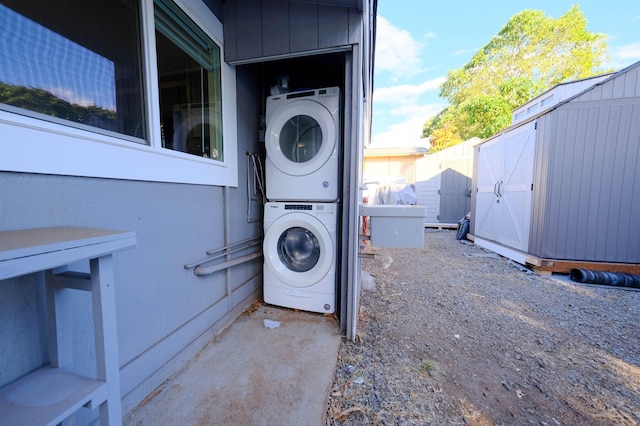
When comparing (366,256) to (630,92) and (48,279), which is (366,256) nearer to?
(48,279)

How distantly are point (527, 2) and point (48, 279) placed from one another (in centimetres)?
1706

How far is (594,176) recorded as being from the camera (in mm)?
3109

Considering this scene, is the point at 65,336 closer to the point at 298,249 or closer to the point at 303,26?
the point at 298,249

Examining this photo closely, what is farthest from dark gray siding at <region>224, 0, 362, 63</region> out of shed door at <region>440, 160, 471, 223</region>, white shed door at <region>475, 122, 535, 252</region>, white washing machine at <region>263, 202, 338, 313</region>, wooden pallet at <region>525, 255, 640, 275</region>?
shed door at <region>440, 160, 471, 223</region>

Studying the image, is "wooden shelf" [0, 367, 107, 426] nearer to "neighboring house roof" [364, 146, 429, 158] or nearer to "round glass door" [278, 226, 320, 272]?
"round glass door" [278, 226, 320, 272]

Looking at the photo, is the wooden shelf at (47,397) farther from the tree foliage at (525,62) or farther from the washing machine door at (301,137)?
the tree foliage at (525,62)

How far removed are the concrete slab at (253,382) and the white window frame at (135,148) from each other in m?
1.11

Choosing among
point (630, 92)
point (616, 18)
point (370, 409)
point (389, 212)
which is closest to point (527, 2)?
point (616, 18)

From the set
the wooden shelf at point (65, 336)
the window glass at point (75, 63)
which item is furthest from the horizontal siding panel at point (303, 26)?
the wooden shelf at point (65, 336)

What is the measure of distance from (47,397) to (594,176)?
16.8ft

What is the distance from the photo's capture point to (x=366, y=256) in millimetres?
1911

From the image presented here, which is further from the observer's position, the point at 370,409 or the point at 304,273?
the point at 304,273

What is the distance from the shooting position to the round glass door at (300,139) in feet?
6.90

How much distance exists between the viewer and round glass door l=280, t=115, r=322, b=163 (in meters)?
2.10
